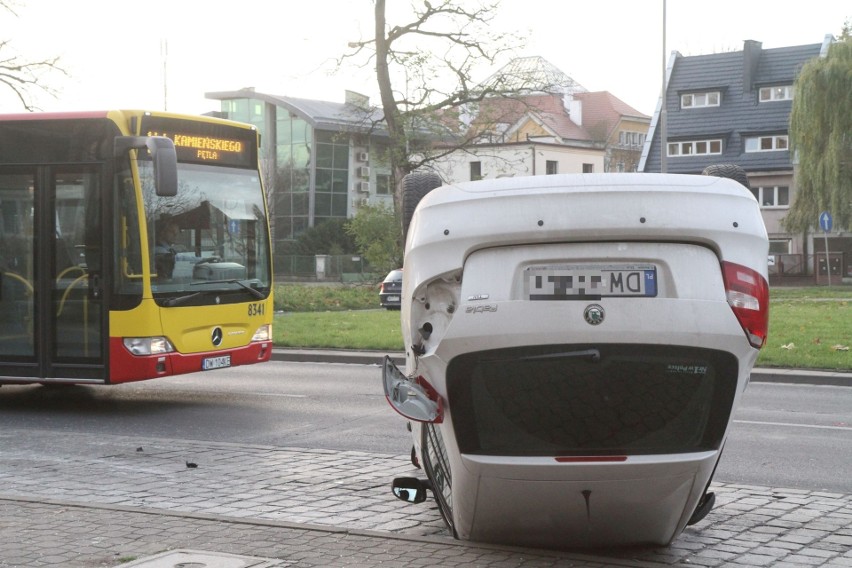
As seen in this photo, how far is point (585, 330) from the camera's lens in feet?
15.9

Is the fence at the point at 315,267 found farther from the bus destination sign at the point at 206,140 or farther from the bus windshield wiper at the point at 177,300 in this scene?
the bus windshield wiper at the point at 177,300

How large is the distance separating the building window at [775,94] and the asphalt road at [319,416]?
182 feet

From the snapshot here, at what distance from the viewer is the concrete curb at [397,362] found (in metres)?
15.4

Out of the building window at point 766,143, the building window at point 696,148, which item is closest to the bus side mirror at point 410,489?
the building window at point 766,143

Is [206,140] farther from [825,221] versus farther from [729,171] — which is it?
[825,221]

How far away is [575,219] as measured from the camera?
4.90 meters

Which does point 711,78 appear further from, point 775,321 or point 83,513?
point 83,513

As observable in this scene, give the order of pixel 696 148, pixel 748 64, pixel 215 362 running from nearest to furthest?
pixel 215 362 → pixel 748 64 → pixel 696 148

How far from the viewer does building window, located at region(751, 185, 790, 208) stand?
2571 inches

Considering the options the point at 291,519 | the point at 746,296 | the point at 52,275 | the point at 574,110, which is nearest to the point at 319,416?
the point at 52,275

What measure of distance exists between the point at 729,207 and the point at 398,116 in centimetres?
3104

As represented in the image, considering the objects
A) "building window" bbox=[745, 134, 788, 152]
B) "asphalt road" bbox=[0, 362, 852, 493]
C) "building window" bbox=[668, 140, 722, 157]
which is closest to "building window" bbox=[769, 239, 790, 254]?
"building window" bbox=[745, 134, 788, 152]

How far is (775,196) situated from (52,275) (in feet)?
190

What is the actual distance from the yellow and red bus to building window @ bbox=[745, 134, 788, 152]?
57544 millimetres
